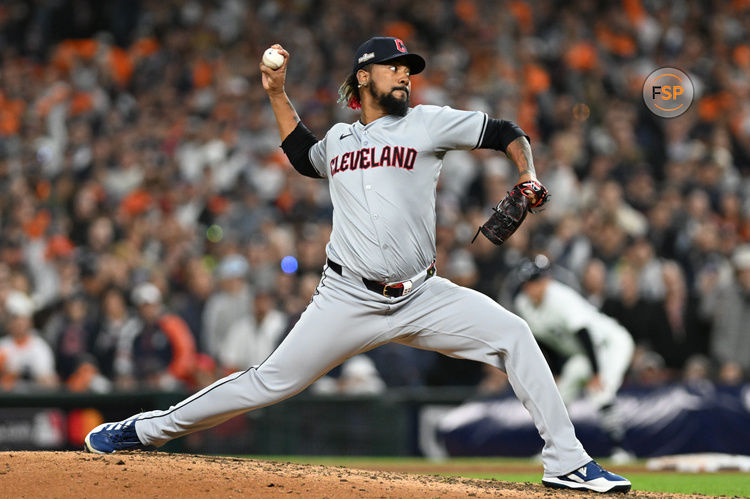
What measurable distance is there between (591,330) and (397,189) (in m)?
4.94

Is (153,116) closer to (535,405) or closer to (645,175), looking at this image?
(645,175)

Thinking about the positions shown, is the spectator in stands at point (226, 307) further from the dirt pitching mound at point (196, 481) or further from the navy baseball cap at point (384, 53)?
the navy baseball cap at point (384, 53)

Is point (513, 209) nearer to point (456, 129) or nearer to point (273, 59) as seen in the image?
point (456, 129)

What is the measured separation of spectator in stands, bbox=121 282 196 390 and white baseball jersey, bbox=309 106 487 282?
5.64 m

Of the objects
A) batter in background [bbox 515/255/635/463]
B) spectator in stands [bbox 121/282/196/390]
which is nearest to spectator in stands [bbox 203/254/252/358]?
spectator in stands [bbox 121/282/196/390]

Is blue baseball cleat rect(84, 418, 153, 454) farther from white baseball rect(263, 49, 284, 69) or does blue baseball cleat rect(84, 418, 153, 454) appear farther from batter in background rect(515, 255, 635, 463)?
batter in background rect(515, 255, 635, 463)

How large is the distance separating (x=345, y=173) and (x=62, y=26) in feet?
41.2

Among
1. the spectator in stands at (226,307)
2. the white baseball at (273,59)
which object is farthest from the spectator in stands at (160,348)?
the white baseball at (273,59)

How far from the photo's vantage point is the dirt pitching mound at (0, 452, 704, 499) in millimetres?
4621

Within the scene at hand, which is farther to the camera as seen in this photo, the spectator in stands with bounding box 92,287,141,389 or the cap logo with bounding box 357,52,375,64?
the spectator in stands with bounding box 92,287,141,389

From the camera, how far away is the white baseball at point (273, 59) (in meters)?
5.21

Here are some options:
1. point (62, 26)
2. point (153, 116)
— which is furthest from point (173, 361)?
point (62, 26)

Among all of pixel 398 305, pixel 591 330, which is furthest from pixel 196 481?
pixel 591 330

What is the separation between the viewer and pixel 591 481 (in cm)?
489
